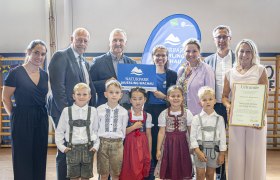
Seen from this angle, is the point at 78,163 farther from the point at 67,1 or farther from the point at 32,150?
the point at 67,1

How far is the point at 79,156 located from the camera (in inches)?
115

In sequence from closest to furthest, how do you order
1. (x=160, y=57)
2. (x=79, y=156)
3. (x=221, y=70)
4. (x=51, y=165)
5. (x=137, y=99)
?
(x=79, y=156) → (x=137, y=99) → (x=160, y=57) → (x=221, y=70) → (x=51, y=165)

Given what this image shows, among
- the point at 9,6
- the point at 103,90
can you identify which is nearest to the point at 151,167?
the point at 103,90

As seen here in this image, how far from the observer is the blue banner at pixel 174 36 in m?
4.71

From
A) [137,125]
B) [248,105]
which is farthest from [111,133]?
[248,105]

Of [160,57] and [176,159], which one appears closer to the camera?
[176,159]

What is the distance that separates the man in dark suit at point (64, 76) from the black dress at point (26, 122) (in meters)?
0.15

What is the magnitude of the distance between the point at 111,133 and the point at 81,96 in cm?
46

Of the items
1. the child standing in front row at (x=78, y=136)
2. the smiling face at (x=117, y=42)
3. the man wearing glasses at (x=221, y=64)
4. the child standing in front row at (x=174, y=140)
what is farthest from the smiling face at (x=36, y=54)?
the man wearing glasses at (x=221, y=64)

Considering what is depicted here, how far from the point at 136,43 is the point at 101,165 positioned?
395cm

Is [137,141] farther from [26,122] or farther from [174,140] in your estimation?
[26,122]

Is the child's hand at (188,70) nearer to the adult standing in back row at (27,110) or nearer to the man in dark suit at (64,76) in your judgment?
the man in dark suit at (64,76)

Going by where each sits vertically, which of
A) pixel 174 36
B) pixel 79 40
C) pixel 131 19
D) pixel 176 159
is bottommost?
pixel 176 159

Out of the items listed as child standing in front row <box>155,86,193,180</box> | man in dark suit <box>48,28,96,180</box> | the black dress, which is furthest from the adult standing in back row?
child standing in front row <box>155,86,193,180</box>
